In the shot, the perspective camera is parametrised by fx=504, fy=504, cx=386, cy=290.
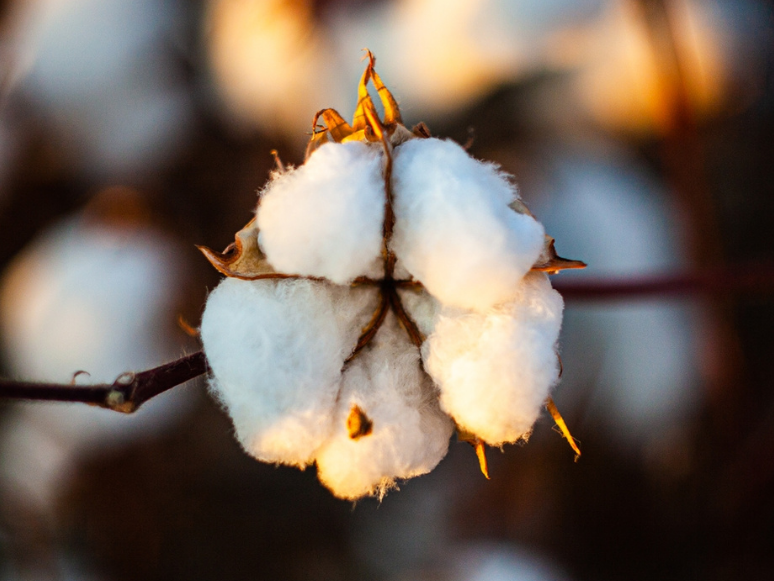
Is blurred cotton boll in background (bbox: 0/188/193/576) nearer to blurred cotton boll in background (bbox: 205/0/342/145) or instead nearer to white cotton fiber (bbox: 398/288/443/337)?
blurred cotton boll in background (bbox: 205/0/342/145)

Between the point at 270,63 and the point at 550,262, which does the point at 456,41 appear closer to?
the point at 270,63

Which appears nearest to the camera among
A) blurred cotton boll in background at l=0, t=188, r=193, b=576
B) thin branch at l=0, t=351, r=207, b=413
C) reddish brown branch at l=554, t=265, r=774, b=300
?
thin branch at l=0, t=351, r=207, b=413

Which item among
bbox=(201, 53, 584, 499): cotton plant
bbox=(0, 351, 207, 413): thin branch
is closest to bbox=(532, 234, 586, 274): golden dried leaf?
bbox=(201, 53, 584, 499): cotton plant

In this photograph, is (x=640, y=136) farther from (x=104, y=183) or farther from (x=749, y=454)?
(x=104, y=183)

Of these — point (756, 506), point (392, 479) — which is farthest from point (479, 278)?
point (756, 506)

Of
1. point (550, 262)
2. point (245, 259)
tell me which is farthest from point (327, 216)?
point (550, 262)

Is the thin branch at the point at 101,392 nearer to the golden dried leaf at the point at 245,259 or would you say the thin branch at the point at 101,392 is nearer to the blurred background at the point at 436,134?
the golden dried leaf at the point at 245,259

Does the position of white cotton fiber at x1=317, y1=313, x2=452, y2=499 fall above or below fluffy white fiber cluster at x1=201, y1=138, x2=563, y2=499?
below

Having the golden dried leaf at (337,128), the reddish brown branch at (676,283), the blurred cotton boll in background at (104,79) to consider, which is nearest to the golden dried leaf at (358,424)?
the golden dried leaf at (337,128)
